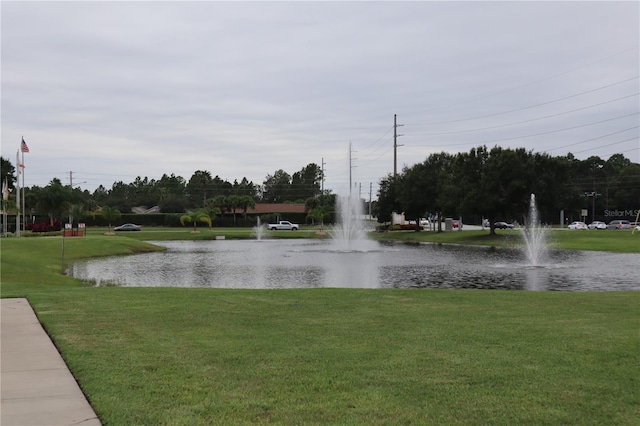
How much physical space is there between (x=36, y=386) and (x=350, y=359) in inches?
150

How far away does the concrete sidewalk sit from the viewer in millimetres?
→ 5559

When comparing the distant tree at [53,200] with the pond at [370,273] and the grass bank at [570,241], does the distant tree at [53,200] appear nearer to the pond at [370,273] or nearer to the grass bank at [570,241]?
the pond at [370,273]

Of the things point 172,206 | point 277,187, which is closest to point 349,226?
point 172,206

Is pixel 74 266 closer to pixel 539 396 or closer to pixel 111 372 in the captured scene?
pixel 111 372

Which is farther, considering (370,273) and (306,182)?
(306,182)

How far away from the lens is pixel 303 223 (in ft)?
362

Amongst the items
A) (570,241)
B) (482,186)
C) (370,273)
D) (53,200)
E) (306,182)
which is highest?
(306,182)

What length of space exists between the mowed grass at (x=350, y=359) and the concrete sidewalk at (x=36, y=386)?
0.19 metres

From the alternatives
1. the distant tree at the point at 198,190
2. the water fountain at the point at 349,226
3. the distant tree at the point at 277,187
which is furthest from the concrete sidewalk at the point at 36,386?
the distant tree at the point at 277,187

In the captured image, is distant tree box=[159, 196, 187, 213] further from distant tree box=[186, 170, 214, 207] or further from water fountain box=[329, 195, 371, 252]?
water fountain box=[329, 195, 371, 252]

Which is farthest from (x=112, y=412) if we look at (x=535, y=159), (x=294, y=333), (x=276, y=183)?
(x=276, y=183)

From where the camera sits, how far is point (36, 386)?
258 inches

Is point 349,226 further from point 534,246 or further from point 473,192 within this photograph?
point 534,246

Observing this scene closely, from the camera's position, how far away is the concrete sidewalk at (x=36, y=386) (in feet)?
18.2
